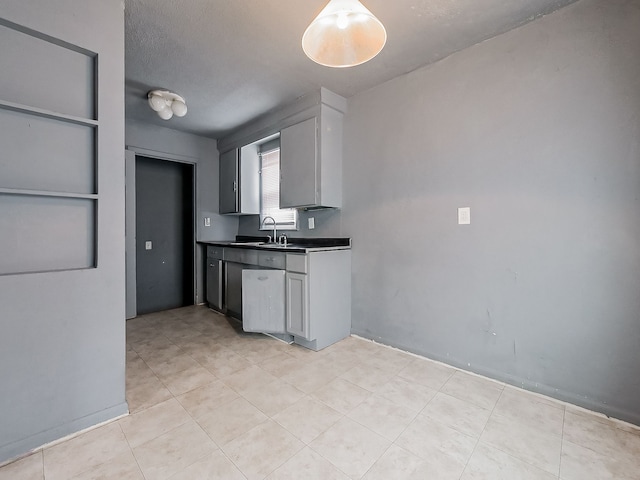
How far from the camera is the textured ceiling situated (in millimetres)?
1801

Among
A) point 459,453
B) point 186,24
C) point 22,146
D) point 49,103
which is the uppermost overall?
point 186,24

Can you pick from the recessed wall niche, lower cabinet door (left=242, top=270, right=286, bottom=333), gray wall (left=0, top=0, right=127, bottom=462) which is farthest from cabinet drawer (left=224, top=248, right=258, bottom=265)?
the recessed wall niche

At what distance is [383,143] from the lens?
2.75 m

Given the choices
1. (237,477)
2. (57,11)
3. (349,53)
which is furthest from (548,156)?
(57,11)

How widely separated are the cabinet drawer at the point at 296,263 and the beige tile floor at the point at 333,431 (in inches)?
32.1

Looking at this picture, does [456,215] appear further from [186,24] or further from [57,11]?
[57,11]

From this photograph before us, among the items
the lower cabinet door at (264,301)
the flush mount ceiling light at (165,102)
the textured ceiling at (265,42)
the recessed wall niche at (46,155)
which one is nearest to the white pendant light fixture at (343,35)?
the textured ceiling at (265,42)

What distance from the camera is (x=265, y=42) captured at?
214cm

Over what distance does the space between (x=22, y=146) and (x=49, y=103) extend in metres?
0.27

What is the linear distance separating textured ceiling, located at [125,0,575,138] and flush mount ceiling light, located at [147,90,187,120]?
0.20ft

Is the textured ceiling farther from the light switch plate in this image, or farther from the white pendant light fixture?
the light switch plate

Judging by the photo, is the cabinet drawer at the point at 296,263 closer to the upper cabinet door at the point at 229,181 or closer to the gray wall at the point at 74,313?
the gray wall at the point at 74,313

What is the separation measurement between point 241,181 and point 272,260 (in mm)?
1646

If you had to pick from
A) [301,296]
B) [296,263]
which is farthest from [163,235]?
[301,296]
